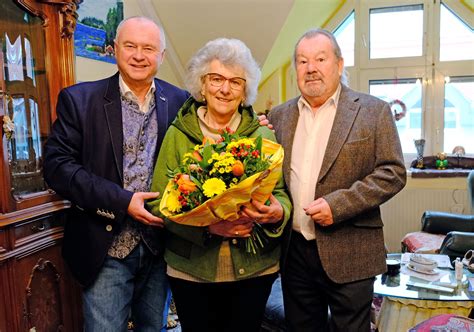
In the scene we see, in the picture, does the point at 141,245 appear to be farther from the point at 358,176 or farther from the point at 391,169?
the point at 391,169

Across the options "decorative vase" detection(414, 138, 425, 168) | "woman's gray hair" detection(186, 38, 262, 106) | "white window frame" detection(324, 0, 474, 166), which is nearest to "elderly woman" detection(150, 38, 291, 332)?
"woman's gray hair" detection(186, 38, 262, 106)

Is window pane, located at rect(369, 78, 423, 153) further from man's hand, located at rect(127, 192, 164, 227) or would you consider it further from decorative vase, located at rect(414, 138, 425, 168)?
man's hand, located at rect(127, 192, 164, 227)

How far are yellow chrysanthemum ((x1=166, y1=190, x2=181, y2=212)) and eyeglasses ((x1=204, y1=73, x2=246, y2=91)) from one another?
46cm

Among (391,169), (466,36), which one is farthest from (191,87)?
(466,36)

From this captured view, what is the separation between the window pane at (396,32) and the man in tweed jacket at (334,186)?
3573 millimetres

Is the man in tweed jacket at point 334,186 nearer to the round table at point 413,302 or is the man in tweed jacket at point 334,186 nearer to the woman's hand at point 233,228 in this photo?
the woman's hand at point 233,228

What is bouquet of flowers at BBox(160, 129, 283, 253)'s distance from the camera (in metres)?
1.20

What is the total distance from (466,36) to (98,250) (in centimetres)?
465

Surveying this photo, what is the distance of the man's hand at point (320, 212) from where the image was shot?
1461mm

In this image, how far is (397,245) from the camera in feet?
15.3

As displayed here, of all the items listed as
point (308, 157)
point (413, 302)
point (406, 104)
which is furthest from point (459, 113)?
point (308, 157)

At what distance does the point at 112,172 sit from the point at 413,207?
382cm

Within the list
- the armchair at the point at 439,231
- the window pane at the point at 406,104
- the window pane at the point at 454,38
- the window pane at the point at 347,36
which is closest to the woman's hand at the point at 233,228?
the armchair at the point at 439,231

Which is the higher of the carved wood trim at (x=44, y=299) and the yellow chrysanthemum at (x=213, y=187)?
the yellow chrysanthemum at (x=213, y=187)
